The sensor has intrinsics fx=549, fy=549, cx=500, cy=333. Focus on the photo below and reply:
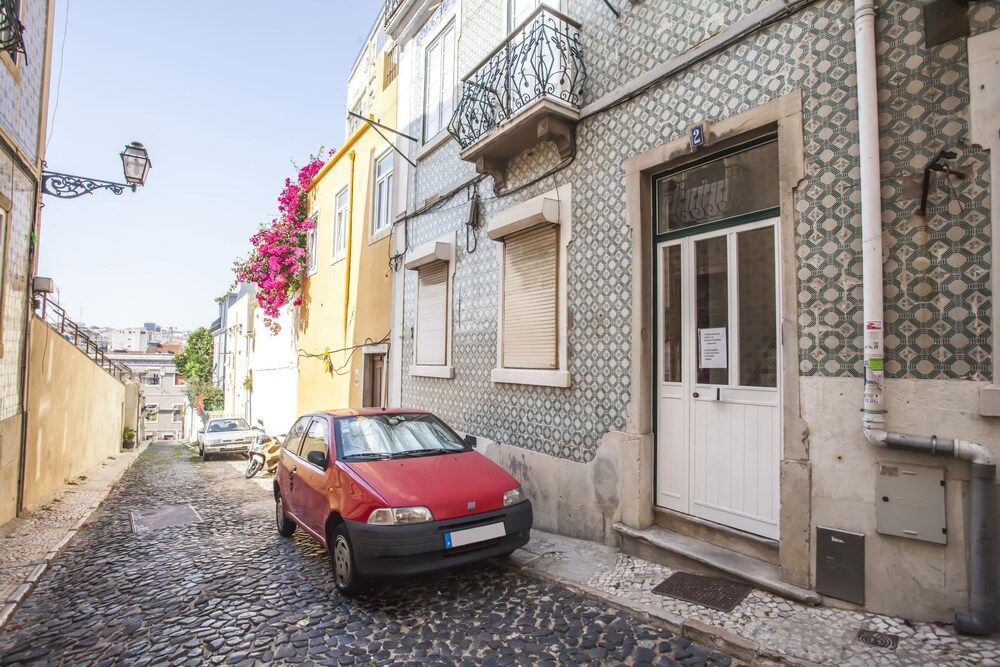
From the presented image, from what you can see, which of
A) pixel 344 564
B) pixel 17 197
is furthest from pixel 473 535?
pixel 17 197

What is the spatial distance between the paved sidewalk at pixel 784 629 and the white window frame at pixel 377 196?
339 inches

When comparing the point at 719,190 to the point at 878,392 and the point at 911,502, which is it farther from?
the point at 911,502

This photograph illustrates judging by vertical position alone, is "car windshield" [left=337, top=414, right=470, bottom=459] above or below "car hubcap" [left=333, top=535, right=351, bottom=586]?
above

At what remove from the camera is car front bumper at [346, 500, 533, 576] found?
14.3ft

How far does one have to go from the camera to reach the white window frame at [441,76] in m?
9.20

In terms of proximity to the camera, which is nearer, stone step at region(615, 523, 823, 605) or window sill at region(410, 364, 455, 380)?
stone step at region(615, 523, 823, 605)

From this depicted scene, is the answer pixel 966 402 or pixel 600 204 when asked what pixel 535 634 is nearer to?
pixel 966 402

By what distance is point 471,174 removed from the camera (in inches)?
330

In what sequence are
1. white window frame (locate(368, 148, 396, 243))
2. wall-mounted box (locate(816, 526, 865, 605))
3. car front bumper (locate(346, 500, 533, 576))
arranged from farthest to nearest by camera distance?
white window frame (locate(368, 148, 396, 243)) < car front bumper (locate(346, 500, 533, 576)) < wall-mounted box (locate(816, 526, 865, 605))

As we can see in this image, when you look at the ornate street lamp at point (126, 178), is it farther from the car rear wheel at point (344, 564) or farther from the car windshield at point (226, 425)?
the car windshield at point (226, 425)

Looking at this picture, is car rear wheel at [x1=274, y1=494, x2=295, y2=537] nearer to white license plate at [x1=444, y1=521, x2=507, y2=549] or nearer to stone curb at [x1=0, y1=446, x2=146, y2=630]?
stone curb at [x1=0, y1=446, x2=146, y2=630]

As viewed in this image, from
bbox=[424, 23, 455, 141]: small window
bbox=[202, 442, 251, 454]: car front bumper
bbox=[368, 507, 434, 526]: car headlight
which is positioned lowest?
bbox=[202, 442, 251, 454]: car front bumper

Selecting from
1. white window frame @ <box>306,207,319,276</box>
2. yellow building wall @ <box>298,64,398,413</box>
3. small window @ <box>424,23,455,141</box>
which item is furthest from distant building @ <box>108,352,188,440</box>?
small window @ <box>424,23,455,141</box>

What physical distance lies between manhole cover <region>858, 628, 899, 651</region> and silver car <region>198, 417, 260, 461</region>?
787 inches
